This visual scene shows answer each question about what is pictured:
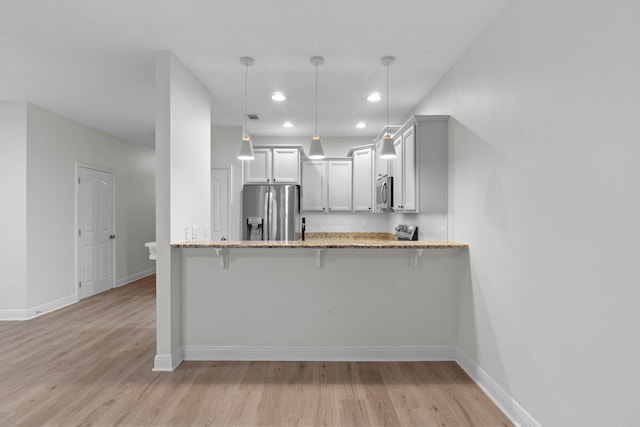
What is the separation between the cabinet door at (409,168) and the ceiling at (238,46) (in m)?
0.59

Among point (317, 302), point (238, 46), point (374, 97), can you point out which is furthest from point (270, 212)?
point (238, 46)

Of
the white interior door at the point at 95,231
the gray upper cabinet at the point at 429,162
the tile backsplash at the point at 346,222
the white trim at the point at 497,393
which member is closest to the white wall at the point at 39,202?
the white interior door at the point at 95,231

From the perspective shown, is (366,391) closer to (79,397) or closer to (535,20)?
(79,397)

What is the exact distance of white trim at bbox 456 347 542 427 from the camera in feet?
7.07

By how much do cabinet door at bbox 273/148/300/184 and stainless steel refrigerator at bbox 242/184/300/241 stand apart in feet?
0.44

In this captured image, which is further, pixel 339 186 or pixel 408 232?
pixel 339 186

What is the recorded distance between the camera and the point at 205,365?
3.08 meters

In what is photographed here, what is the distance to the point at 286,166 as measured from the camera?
5.46m

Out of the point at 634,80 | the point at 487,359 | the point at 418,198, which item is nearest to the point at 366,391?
the point at 487,359

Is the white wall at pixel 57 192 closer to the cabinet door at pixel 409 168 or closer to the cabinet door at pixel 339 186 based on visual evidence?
the cabinet door at pixel 339 186

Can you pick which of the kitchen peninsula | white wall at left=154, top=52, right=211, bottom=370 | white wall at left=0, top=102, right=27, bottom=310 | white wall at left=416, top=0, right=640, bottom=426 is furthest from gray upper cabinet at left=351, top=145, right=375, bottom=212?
white wall at left=0, top=102, right=27, bottom=310

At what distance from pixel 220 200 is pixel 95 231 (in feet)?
7.26

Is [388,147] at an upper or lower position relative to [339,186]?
upper

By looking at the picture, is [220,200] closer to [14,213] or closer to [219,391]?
[14,213]
